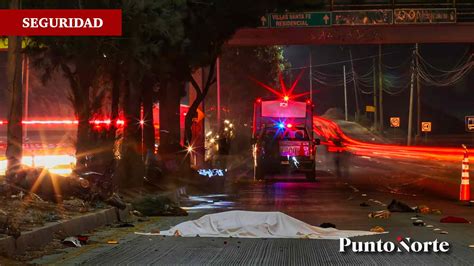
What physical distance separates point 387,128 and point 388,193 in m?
76.3

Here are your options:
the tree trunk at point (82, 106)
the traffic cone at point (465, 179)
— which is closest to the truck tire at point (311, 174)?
the traffic cone at point (465, 179)

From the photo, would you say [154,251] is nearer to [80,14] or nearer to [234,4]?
[80,14]

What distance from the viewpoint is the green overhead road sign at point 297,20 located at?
100ft

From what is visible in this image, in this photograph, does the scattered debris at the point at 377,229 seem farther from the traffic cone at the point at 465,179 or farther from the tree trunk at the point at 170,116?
the tree trunk at the point at 170,116

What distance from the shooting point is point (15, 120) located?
12.8 m

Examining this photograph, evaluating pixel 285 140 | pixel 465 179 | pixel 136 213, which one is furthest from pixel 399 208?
pixel 285 140

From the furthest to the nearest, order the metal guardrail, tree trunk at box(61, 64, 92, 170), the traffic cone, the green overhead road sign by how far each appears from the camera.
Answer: the metal guardrail
the green overhead road sign
the traffic cone
tree trunk at box(61, 64, 92, 170)

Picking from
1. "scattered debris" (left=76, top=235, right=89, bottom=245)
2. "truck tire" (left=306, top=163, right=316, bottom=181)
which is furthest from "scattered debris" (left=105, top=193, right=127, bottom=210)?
"truck tire" (left=306, top=163, right=316, bottom=181)

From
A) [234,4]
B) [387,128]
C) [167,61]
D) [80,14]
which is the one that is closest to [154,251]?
[80,14]

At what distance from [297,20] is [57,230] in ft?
74.0

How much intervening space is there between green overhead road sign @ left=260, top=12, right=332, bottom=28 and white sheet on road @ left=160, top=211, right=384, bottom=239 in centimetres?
1990

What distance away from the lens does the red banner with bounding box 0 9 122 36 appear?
13258 mm

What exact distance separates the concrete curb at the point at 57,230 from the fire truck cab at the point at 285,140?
15.4m

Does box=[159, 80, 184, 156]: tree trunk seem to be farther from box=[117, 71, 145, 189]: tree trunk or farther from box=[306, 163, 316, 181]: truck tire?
box=[117, 71, 145, 189]: tree trunk
